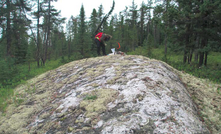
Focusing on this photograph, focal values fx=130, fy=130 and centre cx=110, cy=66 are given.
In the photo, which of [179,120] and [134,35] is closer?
Answer: [179,120]

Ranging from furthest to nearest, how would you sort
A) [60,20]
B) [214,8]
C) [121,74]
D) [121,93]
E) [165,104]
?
[60,20], [214,8], [121,74], [121,93], [165,104]

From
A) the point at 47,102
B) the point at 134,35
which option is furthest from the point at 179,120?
the point at 134,35

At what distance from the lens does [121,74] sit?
4188mm

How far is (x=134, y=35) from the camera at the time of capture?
105 ft

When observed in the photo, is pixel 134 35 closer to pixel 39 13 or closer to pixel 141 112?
pixel 39 13

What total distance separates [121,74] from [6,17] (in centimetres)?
1759

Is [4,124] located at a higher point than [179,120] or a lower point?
lower

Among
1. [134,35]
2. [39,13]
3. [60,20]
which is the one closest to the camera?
[39,13]

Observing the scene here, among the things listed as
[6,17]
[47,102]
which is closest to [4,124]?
[47,102]

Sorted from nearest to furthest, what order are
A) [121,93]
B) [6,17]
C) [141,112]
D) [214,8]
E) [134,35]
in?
[141,112] < [121,93] < [214,8] < [6,17] < [134,35]

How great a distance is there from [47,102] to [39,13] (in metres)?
20.6

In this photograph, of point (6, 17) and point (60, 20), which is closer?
point (6, 17)

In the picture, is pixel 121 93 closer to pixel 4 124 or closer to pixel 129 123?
pixel 129 123

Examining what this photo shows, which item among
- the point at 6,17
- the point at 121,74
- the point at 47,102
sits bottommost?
the point at 47,102
